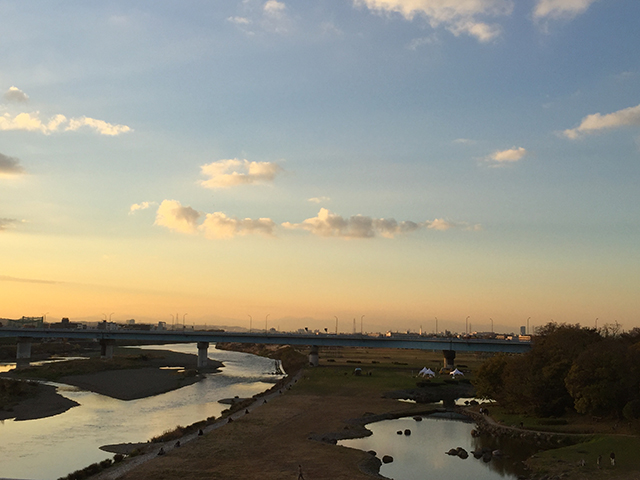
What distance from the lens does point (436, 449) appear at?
6222cm

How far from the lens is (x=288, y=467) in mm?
48688

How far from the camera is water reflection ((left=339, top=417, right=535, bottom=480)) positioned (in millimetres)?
53312

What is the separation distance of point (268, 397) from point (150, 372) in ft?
223

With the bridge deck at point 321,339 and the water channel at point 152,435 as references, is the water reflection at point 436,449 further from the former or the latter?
the bridge deck at point 321,339

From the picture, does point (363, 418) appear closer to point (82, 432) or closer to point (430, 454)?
point (430, 454)

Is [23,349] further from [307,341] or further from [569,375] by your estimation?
[569,375]

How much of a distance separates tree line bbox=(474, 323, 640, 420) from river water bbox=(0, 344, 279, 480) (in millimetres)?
44729

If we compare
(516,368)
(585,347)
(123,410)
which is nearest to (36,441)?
(123,410)

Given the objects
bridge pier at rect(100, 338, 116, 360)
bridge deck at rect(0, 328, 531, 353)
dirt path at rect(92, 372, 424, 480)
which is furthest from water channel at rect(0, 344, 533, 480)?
bridge pier at rect(100, 338, 116, 360)

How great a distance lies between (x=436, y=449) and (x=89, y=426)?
153 ft

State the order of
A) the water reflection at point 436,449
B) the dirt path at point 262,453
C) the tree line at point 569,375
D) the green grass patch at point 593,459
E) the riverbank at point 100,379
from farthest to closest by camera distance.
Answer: the riverbank at point 100,379
the tree line at point 569,375
the water reflection at point 436,449
the green grass patch at point 593,459
the dirt path at point 262,453

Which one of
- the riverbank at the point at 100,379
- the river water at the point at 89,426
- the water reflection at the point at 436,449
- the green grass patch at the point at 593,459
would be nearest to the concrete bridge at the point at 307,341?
the riverbank at the point at 100,379

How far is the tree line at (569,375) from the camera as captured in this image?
6550cm

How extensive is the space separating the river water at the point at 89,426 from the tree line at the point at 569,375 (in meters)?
44.7
